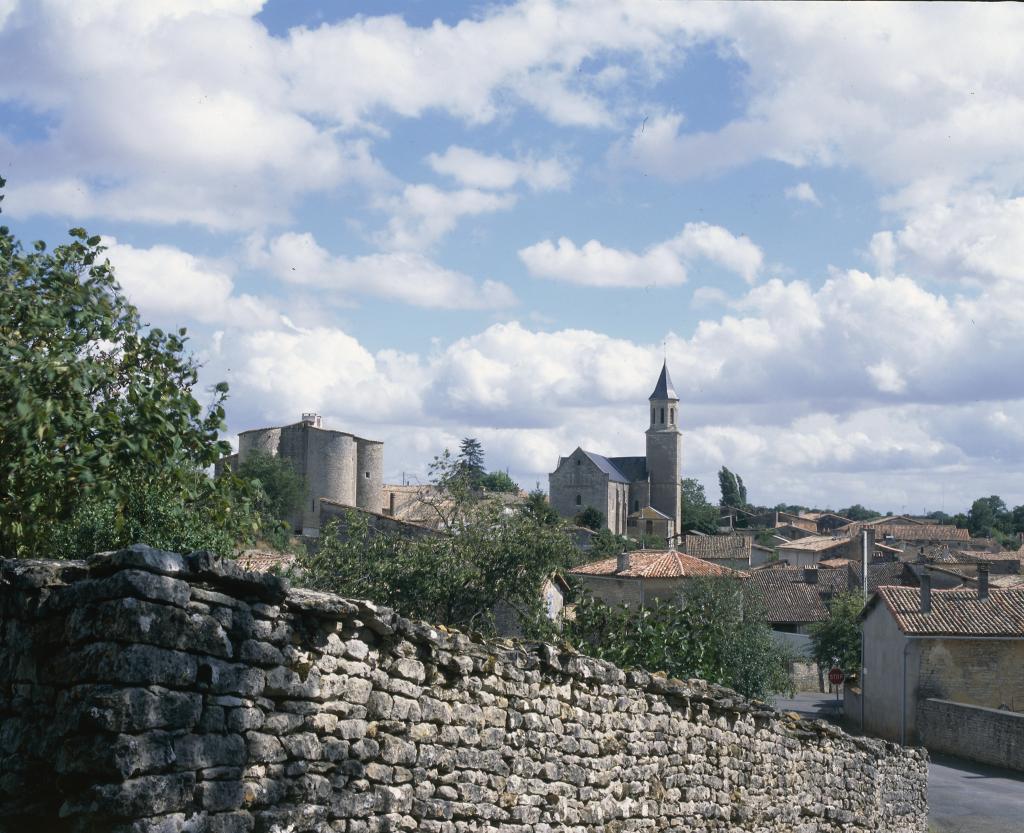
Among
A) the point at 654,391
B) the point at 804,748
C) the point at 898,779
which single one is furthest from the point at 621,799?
the point at 654,391

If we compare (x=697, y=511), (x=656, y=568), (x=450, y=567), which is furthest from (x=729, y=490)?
(x=450, y=567)

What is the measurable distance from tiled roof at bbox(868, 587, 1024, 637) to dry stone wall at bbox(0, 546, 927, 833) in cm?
3059

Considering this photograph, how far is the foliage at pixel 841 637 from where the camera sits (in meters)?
49.2

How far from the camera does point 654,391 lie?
15225 centimetres

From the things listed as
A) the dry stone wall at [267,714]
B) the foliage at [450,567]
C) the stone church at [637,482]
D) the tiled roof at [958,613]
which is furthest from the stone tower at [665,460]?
the dry stone wall at [267,714]

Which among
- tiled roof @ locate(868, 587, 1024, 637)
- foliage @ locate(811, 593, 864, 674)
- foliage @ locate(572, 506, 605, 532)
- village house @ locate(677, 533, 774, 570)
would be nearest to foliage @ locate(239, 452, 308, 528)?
village house @ locate(677, 533, 774, 570)

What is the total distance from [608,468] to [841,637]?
300 ft

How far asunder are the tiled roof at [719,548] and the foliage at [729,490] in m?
83.3

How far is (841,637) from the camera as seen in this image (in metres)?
50.2

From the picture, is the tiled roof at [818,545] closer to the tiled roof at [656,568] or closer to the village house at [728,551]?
the village house at [728,551]

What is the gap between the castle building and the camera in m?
87.6

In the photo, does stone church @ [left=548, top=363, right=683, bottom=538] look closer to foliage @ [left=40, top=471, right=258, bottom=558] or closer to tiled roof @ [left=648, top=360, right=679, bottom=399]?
tiled roof @ [left=648, top=360, right=679, bottom=399]

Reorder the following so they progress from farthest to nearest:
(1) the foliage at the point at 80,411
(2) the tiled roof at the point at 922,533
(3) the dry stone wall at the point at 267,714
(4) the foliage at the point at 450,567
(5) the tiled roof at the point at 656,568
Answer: (2) the tiled roof at the point at 922,533 < (5) the tiled roof at the point at 656,568 < (4) the foliage at the point at 450,567 < (1) the foliage at the point at 80,411 < (3) the dry stone wall at the point at 267,714

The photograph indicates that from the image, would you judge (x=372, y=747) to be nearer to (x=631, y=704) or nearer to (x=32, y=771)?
(x=32, y=771)
